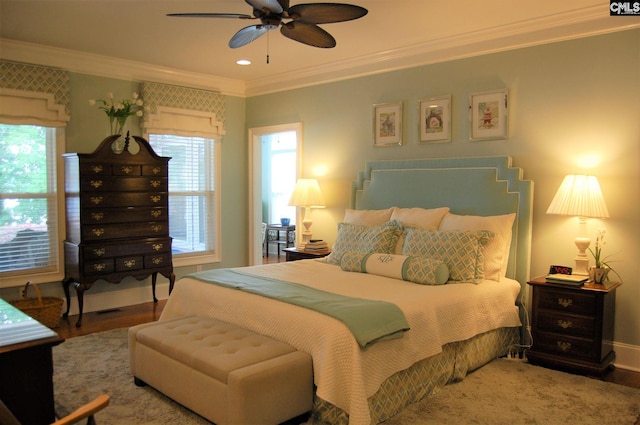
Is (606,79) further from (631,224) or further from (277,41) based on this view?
(277,41)

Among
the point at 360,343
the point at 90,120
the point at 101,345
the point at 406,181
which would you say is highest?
the point at 90,120

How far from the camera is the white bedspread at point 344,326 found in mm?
2574

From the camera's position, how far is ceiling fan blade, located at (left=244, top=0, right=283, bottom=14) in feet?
9.53

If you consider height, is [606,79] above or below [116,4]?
below

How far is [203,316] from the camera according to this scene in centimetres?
→ 347

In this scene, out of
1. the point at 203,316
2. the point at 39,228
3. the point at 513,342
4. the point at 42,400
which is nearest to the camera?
the point at 42,400

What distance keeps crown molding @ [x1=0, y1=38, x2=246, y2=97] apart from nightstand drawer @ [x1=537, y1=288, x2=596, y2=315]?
14.3ft

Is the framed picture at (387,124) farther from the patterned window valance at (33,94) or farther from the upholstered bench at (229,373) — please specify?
the patterned window valance at (33,94)

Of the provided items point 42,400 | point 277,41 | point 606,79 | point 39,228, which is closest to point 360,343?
point 42,400

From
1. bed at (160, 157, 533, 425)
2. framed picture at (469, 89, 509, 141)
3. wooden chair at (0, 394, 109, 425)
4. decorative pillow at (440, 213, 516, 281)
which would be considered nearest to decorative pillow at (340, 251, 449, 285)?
bed at (160, 157, 533, 425)

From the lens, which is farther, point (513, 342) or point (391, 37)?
point (391, 37)

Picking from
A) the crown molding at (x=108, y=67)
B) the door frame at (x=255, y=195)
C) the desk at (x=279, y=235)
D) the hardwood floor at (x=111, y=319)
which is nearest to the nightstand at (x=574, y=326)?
the hardwood floor at (x=111, y=319)

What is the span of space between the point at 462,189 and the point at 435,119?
0.75 meters

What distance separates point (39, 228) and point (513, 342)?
4.42 meters
